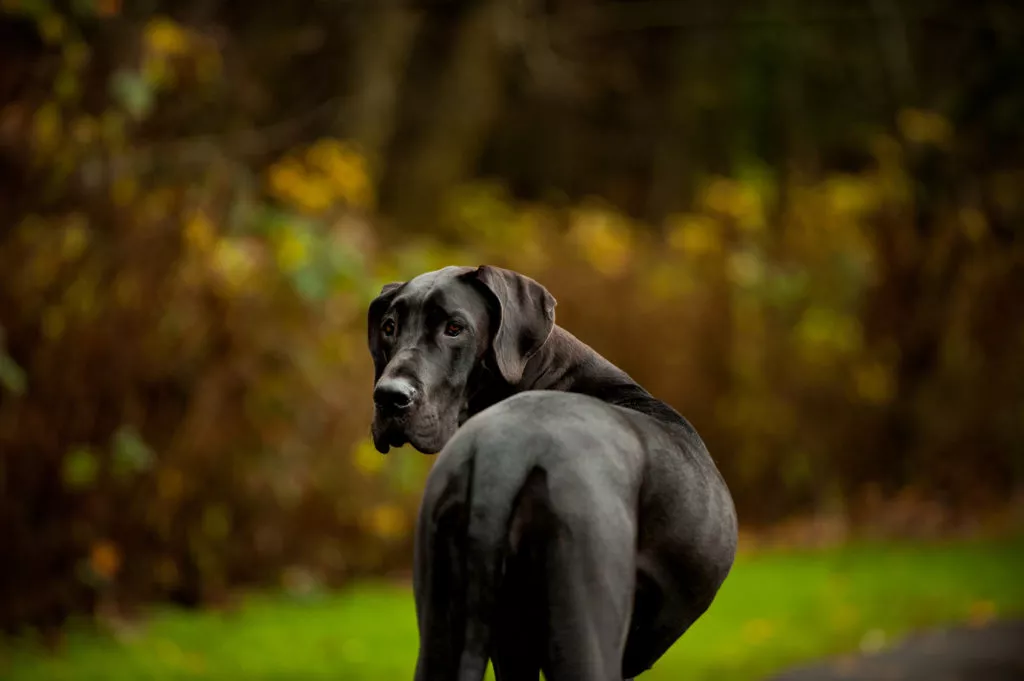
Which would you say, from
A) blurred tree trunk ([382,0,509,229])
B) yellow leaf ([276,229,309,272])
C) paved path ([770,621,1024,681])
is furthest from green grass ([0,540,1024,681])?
blurred tree trunk ([382,0,509,229])

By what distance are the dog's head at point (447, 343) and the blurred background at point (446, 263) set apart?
556 cm

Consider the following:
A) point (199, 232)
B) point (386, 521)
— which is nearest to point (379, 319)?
point (199, 232)

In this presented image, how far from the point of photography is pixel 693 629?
9797 millimetres

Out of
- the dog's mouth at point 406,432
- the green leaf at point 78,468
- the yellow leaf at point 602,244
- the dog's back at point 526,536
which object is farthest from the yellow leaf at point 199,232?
the dog's back at point 526,536

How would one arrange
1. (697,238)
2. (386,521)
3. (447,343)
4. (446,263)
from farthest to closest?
(697,238), (446,263), (386,521), (447,343)

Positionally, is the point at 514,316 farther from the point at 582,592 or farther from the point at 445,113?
the point at 445,113

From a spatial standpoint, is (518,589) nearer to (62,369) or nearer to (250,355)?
(62,369)

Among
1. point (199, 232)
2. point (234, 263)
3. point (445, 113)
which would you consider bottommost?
point (234, 263)

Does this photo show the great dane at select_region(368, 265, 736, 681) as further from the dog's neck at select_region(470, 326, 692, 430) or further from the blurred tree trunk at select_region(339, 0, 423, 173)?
the blurred tree trunk at select_region(339, 0, 423, 173)

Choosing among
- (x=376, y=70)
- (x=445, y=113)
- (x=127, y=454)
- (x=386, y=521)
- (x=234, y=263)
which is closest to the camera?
(x=127, y=454)

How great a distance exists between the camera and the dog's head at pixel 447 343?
2.74 meters

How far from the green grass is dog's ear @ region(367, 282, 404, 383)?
17.3ft

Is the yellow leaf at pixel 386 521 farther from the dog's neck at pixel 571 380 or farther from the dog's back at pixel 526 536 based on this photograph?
the dog's back at pixel 526 536

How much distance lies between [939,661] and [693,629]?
1872 millimetres
